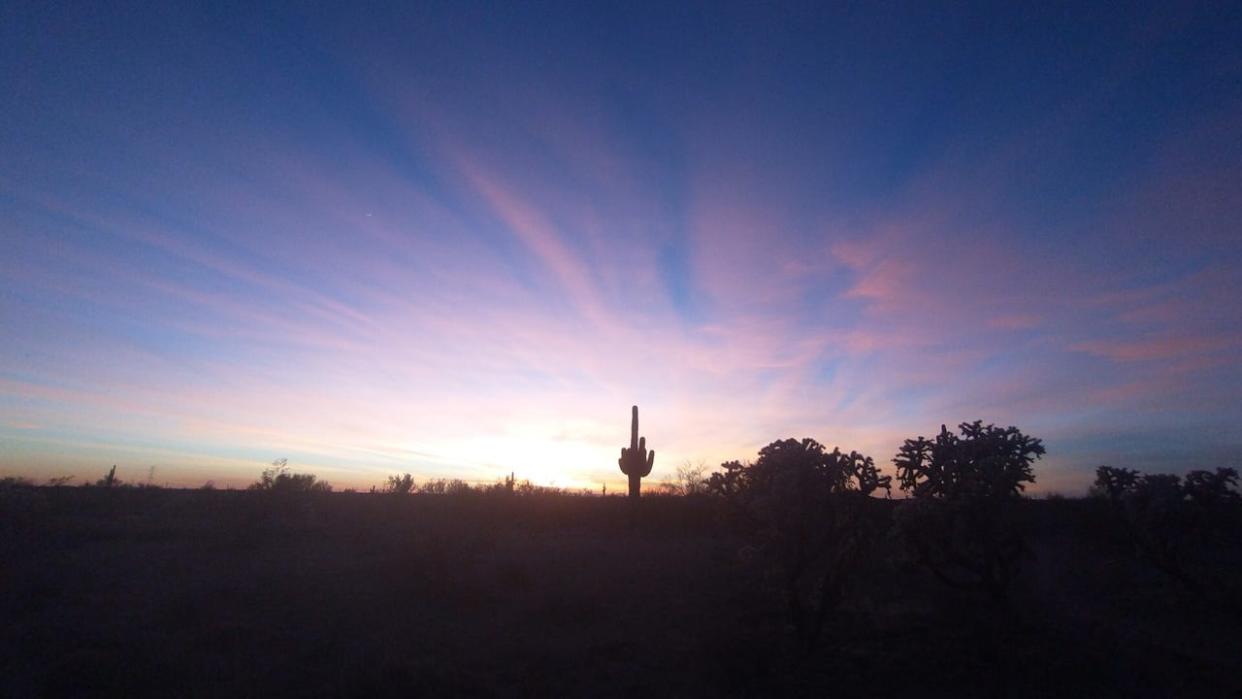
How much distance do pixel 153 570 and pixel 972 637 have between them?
23.2 m

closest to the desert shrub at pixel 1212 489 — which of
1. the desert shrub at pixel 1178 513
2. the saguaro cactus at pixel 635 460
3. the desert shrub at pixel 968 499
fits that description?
the desert shrub at pixel 1178 513

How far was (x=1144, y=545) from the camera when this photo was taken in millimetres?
18688

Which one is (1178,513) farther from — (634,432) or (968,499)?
(634,432)

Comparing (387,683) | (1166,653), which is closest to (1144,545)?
(1166,653)

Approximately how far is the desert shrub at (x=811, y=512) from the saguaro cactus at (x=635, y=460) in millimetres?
16635

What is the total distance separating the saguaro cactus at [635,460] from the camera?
104ft

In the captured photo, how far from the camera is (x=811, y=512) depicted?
1438cm

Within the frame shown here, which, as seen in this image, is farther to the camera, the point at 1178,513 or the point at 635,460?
the point at 635,460

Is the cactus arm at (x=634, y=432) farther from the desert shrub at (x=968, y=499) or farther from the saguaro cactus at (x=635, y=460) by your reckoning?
the desert shrub at (x=968, y=499)

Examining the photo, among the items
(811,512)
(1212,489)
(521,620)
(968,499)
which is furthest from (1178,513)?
(521,620)

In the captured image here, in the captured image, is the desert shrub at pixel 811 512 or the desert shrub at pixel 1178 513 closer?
the desert shrub at pixel 811 512

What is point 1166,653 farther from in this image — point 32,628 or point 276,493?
point 276,493

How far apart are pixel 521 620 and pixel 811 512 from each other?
8152 mm

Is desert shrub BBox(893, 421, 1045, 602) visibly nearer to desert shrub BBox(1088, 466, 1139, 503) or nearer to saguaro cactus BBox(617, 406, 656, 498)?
desert shrub BBox(1088, 466, 1139, 503)
